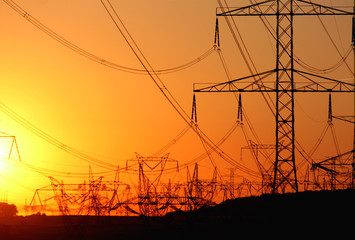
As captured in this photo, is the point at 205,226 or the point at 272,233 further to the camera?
the point at 205,226

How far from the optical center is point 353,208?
159 ft

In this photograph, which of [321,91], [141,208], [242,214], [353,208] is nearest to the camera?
[321,91]

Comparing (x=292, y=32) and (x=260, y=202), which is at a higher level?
(x=292, y=32)

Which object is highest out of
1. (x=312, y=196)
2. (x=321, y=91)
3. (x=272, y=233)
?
(x=321, y=91)

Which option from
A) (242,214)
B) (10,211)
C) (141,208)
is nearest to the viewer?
(141,208)

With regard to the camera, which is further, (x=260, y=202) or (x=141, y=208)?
(x=260, y=202)

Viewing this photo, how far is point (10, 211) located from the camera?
136375 mm

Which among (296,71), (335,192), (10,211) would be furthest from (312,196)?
(10,211)

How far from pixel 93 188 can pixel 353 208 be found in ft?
99.8

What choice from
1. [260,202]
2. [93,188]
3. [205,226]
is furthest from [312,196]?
[93,188]

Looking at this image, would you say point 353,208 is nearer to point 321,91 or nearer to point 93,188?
point 321,91

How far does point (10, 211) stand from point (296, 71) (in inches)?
4004

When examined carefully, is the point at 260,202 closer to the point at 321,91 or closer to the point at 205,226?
the point at 205,226

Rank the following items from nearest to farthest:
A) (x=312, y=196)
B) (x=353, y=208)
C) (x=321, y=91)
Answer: (x=321, y=91) → (x=353, y=208) → (x=312, y=196)
